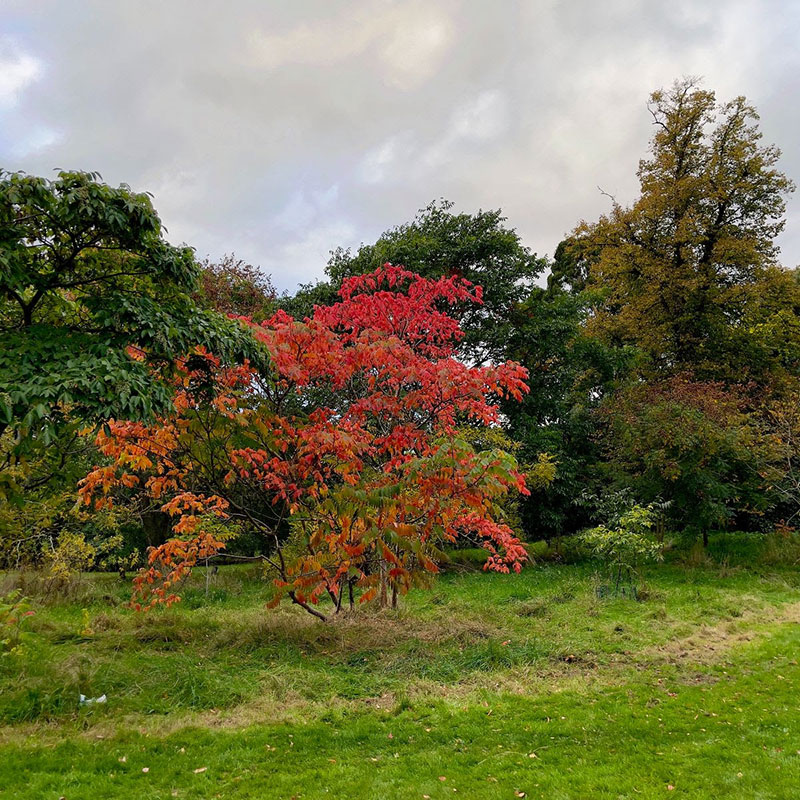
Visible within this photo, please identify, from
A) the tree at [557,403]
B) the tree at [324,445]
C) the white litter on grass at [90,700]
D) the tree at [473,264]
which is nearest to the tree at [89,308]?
the tree at [324,445]

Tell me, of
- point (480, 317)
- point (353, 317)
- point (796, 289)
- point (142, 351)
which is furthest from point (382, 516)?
point (796, 289)

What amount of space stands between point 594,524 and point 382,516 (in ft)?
45.5

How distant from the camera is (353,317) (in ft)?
24.8

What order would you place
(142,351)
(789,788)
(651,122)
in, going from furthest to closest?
(651,122) → (142,351) → (789,788)

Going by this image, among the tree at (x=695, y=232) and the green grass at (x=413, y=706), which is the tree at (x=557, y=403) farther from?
the green grass at (x=413, y=706)

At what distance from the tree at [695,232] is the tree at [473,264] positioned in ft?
13.4

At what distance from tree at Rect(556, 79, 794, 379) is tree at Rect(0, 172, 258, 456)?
15.8 meters

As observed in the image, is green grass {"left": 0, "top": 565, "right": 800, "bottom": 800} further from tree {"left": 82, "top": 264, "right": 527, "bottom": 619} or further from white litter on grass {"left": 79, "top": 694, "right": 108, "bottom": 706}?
tree {"left": 82, "top": 264, "right": 527, "bottom": 619}

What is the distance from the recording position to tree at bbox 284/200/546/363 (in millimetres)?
15750

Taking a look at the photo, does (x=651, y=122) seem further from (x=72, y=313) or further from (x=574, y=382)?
(x=72, y=313)

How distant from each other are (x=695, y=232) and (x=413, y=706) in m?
17.7

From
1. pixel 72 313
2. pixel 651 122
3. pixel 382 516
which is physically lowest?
pixel 382 516

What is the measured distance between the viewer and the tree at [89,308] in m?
3.82

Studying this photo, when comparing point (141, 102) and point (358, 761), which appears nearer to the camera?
point (358, 761)
